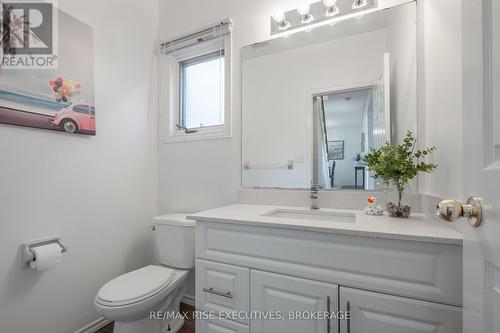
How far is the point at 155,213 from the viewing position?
2.05 metres

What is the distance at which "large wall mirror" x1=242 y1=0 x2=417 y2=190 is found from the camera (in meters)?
1.29

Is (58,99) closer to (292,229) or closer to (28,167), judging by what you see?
(28,167)

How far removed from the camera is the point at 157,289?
1309 millimetres

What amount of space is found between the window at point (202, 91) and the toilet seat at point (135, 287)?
45.2 inches

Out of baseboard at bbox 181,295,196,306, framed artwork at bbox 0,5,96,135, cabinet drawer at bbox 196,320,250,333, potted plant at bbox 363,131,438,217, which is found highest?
framed artwork at bbox 0,5,96,135

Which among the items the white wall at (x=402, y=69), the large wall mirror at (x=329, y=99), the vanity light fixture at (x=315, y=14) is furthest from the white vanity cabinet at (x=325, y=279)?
the vanity light fixture at (x=315, y=14)

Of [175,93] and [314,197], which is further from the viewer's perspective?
[175,93]

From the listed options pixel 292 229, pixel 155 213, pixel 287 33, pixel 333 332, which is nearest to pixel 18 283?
pixel 155 213

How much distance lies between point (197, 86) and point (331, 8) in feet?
3.88

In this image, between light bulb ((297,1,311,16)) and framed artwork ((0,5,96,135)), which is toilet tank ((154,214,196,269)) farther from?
light bulb ((297,1,311,16))

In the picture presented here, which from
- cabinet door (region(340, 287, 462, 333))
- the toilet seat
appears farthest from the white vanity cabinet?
the toilet seat

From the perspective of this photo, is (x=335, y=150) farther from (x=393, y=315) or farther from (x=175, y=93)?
(x=175, y=93)

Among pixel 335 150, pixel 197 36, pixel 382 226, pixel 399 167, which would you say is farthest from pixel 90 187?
pixel 399 167

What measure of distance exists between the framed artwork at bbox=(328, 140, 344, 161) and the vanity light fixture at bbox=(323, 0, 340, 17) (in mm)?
792
